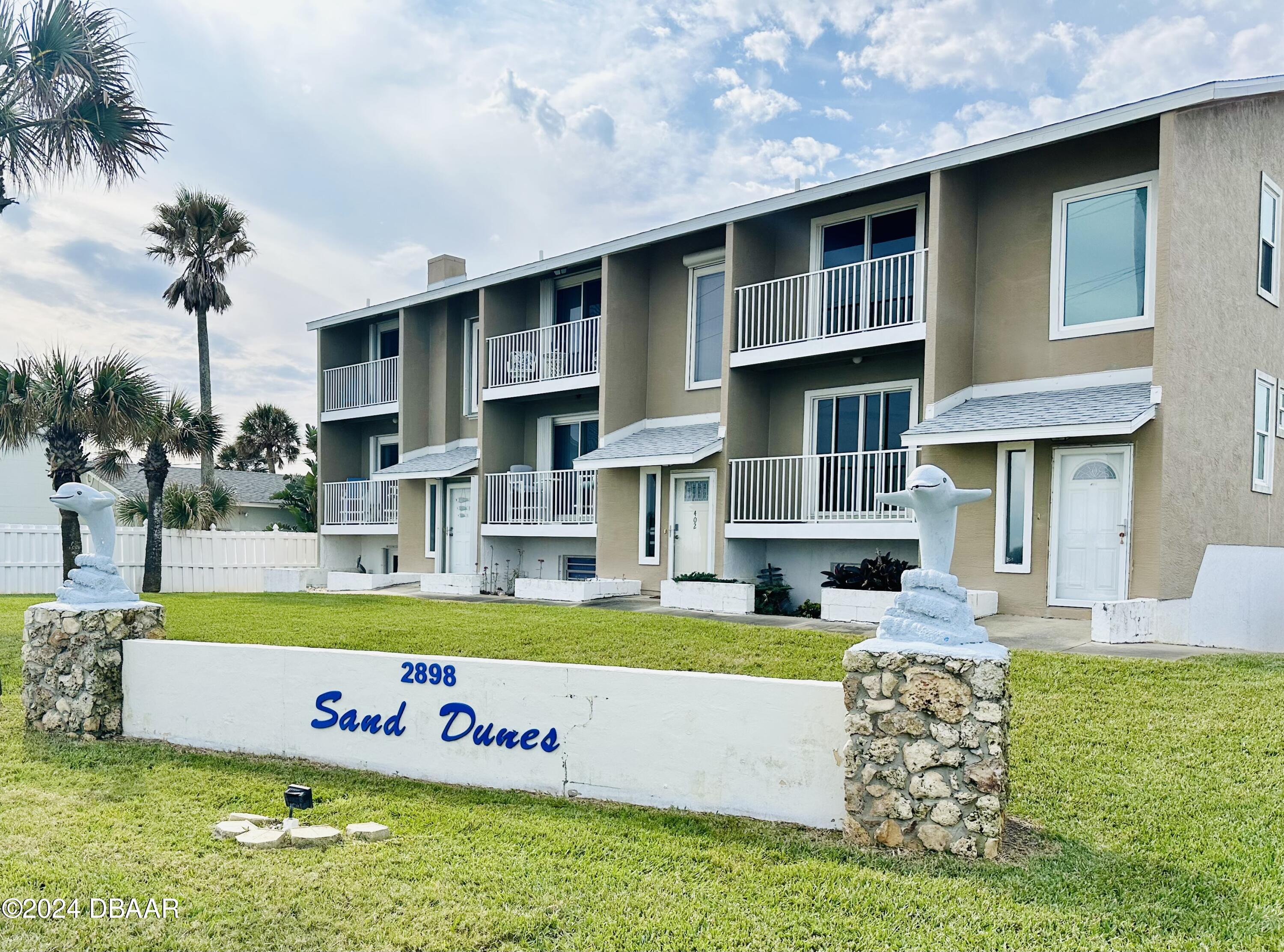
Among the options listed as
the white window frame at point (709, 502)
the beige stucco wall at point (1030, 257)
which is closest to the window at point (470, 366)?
the white window frame at point (709, 502)

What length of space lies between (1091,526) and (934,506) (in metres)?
8.22

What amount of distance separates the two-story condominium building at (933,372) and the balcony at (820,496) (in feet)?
0.16

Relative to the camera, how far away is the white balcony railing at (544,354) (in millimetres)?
19297

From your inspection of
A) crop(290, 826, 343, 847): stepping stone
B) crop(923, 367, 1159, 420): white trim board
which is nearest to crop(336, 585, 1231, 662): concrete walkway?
crop(923, 367, 1159, 420): white trim board

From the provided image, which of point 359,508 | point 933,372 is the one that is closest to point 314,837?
point 933,372

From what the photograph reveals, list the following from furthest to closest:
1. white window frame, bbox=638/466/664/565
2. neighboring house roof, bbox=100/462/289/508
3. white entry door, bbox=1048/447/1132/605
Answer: neighboring house roof, bbox=100/462/289/508 < white window frame, bbox=638/466/664/565 < white entry door, bbox=1048/447/1132/605

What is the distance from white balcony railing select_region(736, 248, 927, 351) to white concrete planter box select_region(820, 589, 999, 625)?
14.1 feet

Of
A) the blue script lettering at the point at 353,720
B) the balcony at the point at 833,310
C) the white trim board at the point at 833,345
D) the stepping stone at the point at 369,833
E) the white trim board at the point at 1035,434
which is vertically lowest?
the stepping stone at the point at 369,833

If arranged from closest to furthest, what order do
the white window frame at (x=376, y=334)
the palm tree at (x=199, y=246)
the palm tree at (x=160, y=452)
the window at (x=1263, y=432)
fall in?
1. the window at (x=1263, y=432)
2. the palm tree at (x=160, y=452)
3. the white window frame at (x=376, y=334)
4. the palm tree at (x=199, y=246)

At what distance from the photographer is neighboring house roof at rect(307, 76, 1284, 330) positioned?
12.1 m

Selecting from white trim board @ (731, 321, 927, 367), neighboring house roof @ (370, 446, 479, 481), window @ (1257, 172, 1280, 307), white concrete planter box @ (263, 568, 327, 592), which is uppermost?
window @ (1257, 172, 1280, 307)

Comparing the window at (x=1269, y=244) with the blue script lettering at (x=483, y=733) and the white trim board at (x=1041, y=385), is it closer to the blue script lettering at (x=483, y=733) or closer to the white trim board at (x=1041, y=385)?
the white trim board at (x=1041, y=385)

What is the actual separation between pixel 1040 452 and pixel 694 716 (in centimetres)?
884

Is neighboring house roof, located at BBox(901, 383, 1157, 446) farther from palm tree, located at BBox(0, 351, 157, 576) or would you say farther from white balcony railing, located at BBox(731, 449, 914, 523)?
palm tree, located at BBox(0, 351, 157, 576)
